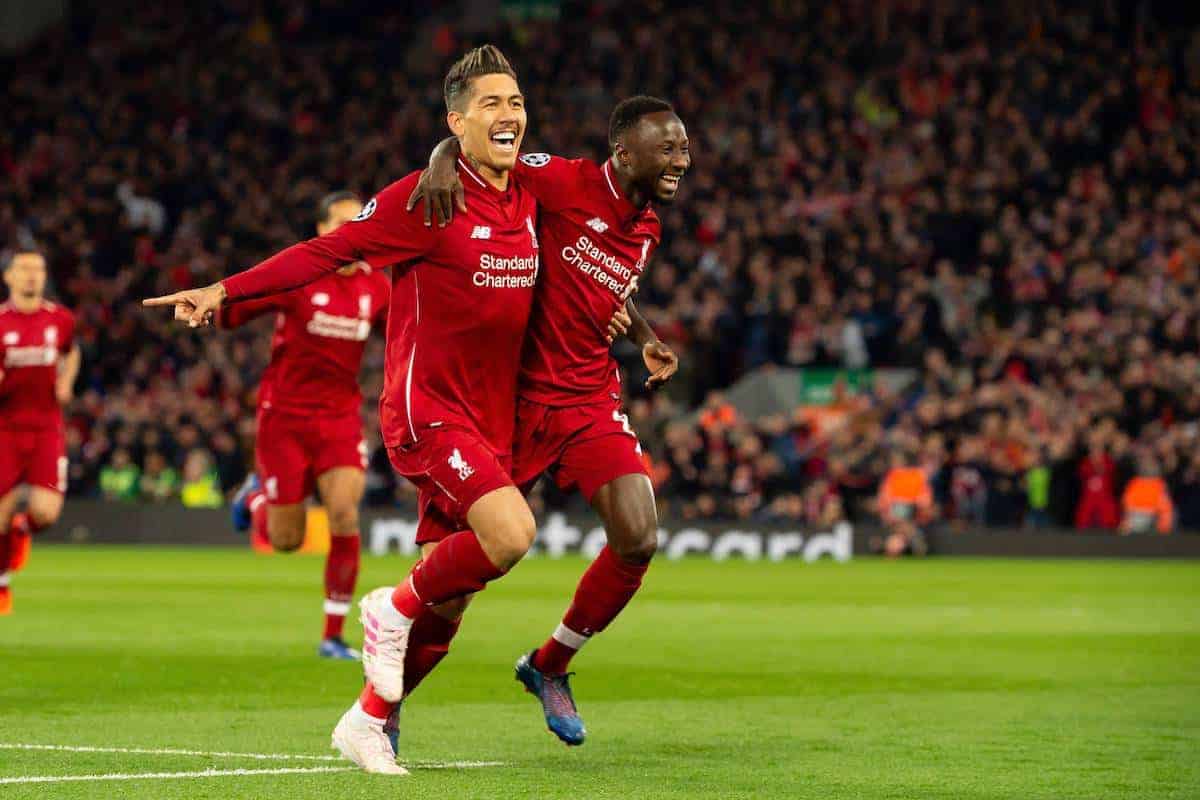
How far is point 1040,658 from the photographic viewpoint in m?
12.9

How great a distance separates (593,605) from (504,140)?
5.97 feet

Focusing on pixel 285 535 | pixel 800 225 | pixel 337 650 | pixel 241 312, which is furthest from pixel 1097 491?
pixel 241 312

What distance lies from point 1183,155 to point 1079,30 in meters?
3.65

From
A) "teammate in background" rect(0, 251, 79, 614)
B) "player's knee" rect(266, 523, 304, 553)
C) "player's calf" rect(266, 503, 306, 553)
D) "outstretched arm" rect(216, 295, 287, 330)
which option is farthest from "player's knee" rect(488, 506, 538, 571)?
"teammate in background" rect(0, 251, 79, 614)

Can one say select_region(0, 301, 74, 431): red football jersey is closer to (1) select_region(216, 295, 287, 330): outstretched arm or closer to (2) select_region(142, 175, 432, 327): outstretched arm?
(1) select_region(216, 295, 287, 330): outstretched arm

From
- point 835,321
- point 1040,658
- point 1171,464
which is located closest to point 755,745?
point 1040,658

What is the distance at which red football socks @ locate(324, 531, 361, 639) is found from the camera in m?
12.4

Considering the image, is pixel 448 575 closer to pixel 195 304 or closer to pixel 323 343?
pixel 195 304

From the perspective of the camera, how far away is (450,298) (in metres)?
7.54

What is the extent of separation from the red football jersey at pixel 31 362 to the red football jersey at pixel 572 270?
811cm

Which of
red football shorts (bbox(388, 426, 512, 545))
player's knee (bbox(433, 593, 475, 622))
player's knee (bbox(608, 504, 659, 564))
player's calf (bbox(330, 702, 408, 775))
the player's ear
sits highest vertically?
the player's ear

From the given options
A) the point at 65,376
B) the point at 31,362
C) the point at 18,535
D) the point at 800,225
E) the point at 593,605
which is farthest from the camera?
the point at 800,225

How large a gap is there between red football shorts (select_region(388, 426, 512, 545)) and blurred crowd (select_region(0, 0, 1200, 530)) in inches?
783

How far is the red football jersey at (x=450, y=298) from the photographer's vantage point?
747 cm
